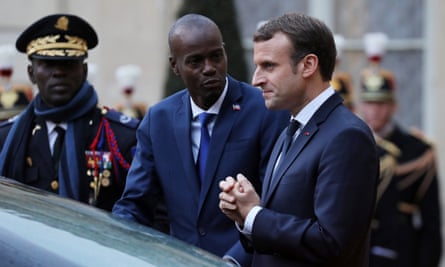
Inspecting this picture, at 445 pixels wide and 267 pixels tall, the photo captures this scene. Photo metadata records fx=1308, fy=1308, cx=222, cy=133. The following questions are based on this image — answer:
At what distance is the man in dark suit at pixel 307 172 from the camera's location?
15.8 feet

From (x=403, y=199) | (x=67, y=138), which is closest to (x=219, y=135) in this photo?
(x=67, y=138)

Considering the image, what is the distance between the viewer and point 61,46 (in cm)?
672

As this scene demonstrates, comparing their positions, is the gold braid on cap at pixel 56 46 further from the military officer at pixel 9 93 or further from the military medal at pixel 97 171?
the military officer at pixel 9 93

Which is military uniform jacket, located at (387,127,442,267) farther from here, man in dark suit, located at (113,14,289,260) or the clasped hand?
the clasped hand

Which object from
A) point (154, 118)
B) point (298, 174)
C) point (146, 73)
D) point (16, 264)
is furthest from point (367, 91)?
point (16, 264)

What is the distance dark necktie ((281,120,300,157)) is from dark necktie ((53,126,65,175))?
5.83 ft

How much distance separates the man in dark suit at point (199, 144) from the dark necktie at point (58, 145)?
86 centimetres

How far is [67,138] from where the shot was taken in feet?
21.6

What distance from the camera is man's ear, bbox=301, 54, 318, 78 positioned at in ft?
16.3

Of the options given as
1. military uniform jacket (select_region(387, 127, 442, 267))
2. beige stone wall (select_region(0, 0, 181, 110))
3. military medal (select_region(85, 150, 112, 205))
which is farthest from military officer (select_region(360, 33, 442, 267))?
military medal (select_region(85, 150, 112, 205))

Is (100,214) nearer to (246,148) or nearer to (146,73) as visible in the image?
(246,148)

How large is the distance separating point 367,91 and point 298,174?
502 cm

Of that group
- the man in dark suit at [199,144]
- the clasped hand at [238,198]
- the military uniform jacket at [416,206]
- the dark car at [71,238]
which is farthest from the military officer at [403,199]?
the dark car at [71,238]

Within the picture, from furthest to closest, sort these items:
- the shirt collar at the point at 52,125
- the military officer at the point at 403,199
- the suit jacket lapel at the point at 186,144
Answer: the military officer at the point at 403,199
the shirt collar at the point at 52,125
the suit jacket lapel at the point at 186,144
